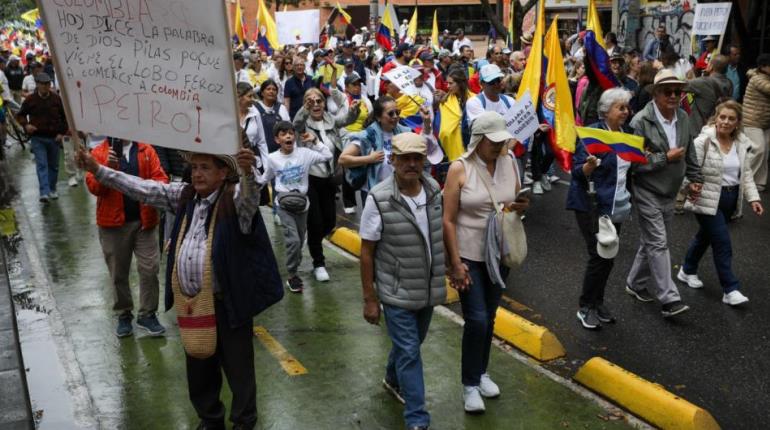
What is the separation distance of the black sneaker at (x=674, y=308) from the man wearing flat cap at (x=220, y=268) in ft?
11.8

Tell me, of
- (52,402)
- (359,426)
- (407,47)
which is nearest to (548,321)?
(359,426)

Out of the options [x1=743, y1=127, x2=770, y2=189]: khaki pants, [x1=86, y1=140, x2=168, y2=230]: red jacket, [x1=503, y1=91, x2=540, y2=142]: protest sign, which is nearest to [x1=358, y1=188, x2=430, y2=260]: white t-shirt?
[x1=86, y1=140, x2=168, y2=230]: red jacket

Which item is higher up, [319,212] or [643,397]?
[319,212]

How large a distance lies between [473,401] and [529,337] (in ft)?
3.92

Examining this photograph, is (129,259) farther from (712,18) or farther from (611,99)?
(712,18)

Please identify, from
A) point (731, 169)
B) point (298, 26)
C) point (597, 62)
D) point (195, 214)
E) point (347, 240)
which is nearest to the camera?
point (195, 214)

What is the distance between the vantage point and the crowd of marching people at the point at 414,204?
4.51m

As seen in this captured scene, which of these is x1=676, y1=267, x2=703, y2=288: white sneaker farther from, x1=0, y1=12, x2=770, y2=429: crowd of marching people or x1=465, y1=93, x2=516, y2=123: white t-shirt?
x1=465, y1=93, x2=516, y2=123: white t-shirt

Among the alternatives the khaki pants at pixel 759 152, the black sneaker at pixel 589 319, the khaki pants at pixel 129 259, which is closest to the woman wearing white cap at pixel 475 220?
the black sneaker at pixel 589 319

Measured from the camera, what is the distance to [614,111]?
6355 millimetres

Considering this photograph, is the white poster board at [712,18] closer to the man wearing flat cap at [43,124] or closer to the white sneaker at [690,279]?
the white sneaker at [690,279]

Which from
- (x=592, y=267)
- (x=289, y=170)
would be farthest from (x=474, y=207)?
(x=289, y=170)

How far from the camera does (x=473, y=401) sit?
520 cm

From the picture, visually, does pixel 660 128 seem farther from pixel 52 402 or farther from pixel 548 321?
pixel 52 402
